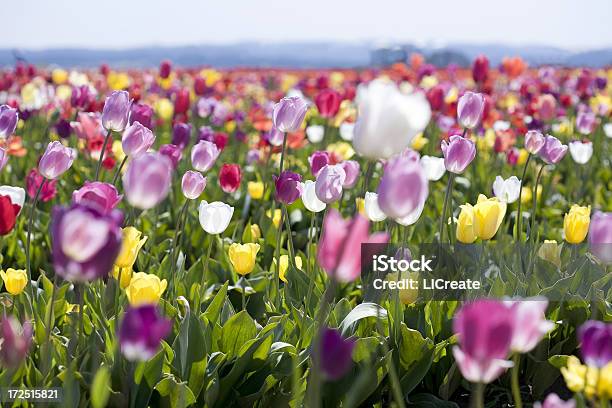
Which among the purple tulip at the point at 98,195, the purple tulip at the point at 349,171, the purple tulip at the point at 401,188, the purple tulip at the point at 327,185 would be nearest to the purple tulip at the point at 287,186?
the purple tulip at the point at 349,171

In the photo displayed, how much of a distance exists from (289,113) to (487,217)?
647 mm

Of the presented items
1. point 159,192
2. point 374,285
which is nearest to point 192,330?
point 159,192

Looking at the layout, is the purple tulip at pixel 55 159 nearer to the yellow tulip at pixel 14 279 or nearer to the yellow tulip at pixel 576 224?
the yellow tulip at pixel 14 279

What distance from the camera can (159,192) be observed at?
1.34 m

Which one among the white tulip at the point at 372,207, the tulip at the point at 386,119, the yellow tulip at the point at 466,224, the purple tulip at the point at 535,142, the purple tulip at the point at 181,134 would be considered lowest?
the yellow tulip at the point at 466,224

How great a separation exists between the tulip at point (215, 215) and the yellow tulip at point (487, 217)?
617 mm

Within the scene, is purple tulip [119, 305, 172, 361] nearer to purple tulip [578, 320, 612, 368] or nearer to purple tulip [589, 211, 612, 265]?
purple tulip [578, 320, 612, 368]

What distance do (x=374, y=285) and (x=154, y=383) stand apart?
2.51 ft

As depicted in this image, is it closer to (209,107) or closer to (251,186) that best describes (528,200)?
(251,186)

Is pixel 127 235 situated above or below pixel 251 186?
above

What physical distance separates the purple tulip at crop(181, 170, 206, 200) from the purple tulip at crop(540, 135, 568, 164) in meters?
1.05

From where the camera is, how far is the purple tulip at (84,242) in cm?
105

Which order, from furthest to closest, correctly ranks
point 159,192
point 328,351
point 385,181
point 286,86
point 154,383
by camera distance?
point 286,86
point 154,383
point 159,192
point 385,181
point 328,351

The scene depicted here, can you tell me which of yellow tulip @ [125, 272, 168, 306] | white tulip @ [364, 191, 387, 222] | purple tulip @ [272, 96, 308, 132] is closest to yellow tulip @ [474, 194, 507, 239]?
white tulip @ [364, 191, 387, 222]
